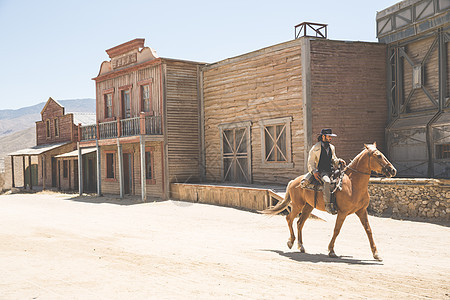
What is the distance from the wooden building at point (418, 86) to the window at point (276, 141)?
407 centimetres

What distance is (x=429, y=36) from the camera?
1773cm

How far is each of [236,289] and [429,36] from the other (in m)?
14.9

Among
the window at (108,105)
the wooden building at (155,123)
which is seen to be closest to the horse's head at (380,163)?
the wooden building at (155,123)

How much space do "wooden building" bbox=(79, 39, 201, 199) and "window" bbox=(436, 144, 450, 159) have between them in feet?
35.5

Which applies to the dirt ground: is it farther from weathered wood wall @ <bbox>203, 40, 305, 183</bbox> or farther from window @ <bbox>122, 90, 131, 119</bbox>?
window @ <bbox>122, 90, 131, 119</bbox>

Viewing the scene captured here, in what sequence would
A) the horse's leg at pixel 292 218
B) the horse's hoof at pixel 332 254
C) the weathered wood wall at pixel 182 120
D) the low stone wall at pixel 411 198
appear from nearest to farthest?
the horse's hoof at pixel 332 254 → the horse's leg at pixel 292 218 → the low stone wall at pixel 411 198 → the weathered wood wall at pixel 182 120

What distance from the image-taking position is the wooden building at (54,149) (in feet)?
102

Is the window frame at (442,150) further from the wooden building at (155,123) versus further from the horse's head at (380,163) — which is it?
the wooden building at (155,123)

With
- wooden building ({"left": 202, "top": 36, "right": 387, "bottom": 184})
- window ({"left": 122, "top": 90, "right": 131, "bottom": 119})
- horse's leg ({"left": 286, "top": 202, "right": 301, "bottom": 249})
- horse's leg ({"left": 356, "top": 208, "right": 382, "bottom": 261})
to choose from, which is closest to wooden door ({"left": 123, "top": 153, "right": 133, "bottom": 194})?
window ({"left": 122, "top": 90, "right": 131, "bottom": 119})

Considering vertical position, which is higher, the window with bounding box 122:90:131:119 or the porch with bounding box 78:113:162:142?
the window with bounding box 122:90:131:119

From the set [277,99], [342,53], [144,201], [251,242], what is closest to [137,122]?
→ [144,201]

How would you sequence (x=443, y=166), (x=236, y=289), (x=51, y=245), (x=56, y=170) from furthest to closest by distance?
(x=56, y=170) < (x=443, y=166) < (x=51, y=245) < (x=236, y=289)

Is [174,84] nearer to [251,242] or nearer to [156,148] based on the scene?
[156,148]

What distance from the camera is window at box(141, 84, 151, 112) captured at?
922 inches
